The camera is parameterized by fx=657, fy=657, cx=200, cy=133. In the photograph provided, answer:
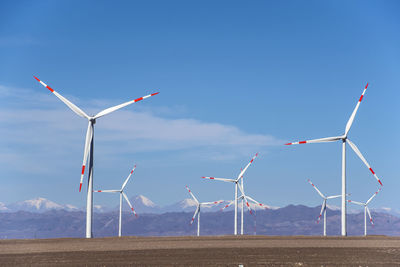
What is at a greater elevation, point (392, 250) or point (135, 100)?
point (135, 100)

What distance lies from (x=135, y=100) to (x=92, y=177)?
48.0ft

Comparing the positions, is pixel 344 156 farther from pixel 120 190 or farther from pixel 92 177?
pixel 120 190

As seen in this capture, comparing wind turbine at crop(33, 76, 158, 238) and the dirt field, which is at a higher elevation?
wind turbine at crop(33, 76, 158, 238)

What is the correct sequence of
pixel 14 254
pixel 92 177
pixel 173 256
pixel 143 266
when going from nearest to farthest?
pixel 143 266
pixel 173 256
pixel 14 254
pixel 92 177

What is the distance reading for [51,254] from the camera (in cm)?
7925

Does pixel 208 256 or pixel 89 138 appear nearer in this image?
pixel 208 256

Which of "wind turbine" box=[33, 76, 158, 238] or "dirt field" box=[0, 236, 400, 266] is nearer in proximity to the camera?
"dirt field" box=[0, 236, 400, 266]

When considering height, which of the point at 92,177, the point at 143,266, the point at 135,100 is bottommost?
the point at 143,266

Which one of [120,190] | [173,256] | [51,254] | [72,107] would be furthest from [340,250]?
[120,190]

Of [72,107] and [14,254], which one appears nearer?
[14,254]

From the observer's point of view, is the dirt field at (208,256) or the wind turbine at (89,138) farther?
the wind turbine at (89,138)

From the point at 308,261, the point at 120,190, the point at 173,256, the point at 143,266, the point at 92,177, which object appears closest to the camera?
the point at 143,266

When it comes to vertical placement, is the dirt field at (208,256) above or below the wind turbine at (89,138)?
below

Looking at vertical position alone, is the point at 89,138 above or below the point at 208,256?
above
